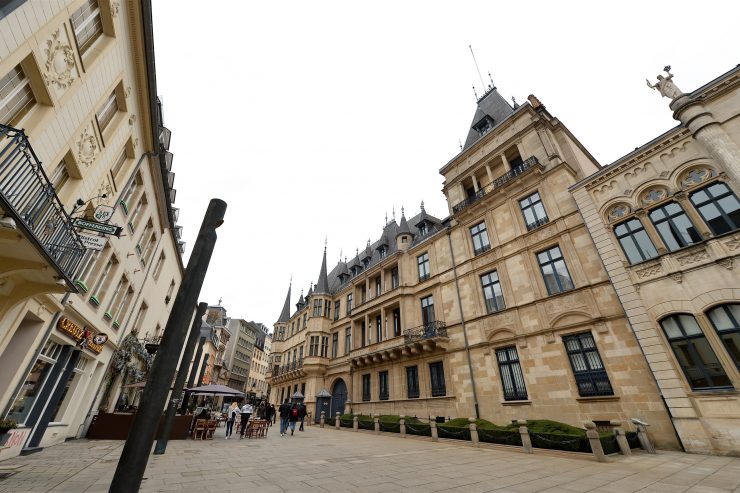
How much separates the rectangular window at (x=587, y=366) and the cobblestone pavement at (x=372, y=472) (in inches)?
115

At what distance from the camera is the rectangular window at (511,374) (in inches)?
626

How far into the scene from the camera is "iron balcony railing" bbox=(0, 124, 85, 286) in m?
5.62

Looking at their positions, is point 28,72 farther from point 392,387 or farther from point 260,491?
point 392,387

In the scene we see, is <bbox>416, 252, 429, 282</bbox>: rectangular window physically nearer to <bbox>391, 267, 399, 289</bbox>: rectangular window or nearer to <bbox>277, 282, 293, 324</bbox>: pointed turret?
<bbox>391, 267, 399, 289</bbox>: rectangular window

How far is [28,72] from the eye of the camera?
751cm

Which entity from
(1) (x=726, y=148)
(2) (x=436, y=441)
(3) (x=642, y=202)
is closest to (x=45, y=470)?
(2) (x=436, y=441)

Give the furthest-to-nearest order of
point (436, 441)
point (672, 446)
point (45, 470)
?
point (436, 441)
point (672, 446)
point (45, 470)

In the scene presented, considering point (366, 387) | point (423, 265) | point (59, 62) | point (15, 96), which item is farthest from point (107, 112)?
point (366, 387)

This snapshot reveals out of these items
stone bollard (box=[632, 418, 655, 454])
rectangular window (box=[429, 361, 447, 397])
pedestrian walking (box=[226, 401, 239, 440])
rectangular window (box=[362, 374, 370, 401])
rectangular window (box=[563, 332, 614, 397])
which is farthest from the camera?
rectangular window (box=[362, 374, 370, 401])

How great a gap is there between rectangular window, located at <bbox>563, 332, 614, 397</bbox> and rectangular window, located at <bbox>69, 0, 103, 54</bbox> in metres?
21.0

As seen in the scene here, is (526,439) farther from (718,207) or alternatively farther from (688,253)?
(718,207)

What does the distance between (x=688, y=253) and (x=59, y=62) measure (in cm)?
2104

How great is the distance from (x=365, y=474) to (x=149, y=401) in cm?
702

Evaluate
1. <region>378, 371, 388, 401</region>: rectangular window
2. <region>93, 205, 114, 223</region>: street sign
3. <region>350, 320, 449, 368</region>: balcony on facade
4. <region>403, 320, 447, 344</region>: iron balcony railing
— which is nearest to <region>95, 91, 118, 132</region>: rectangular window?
<region>93, 205, 114, 223</region>: street sign
